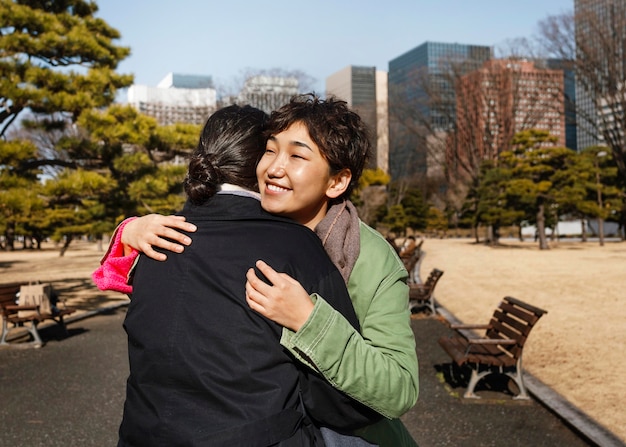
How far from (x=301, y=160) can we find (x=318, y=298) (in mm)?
406

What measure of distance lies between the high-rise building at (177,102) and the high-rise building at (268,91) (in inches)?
72.7

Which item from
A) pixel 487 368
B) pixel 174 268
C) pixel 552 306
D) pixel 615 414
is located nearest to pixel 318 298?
pixel 174 268

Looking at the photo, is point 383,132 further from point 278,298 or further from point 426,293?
point 278,298

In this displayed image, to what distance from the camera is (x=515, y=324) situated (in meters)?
5.64

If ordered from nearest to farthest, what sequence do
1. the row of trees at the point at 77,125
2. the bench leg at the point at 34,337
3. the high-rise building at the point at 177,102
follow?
the bench leg at the point at 34,337 → the row of trees at the point at 77,125 → the high-rise building at the point at 177,102

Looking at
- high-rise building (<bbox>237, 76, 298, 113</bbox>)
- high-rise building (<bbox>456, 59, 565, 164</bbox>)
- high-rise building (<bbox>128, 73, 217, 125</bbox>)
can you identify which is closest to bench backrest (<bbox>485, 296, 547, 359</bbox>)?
high-rise building (<bbox>237, 76, 298, 113</bbox>)

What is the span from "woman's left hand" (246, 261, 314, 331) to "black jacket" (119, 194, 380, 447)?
3cm

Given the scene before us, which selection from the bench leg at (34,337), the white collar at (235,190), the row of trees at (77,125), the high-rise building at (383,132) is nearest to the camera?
the white collar at (235,190)

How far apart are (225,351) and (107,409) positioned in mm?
4357

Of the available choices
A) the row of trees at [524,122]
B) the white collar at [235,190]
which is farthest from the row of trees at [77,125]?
the row of trees at [524,122]

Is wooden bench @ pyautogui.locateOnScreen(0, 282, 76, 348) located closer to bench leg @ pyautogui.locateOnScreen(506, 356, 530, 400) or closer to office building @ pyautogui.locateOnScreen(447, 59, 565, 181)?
bench leg @ pyautogui.locateOnScreen(506, 356, 530, 400)

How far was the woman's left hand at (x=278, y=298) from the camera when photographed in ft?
3.88

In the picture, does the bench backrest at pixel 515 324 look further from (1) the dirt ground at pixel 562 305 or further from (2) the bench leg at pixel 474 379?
(1) the dirt ground at pixel 562 305

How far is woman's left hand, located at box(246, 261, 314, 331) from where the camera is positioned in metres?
1.18
